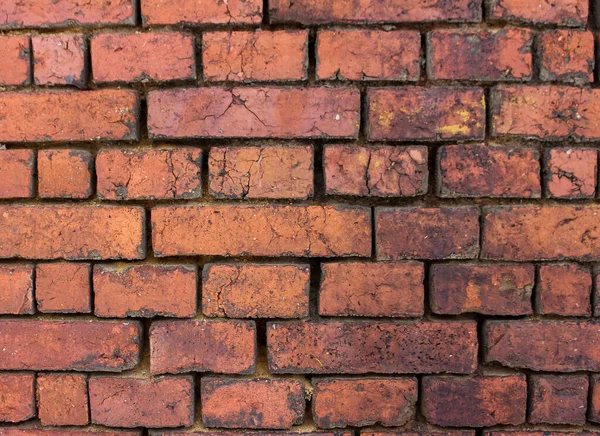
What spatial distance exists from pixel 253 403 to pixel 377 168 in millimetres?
619

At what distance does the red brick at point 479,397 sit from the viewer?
1040 mm

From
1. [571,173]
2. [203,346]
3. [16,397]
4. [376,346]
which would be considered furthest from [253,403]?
[571,173]

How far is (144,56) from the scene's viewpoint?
3.33ft

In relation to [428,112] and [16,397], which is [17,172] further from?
[428,112]

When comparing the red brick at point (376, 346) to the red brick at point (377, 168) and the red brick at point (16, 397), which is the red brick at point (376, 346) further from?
the red brick at point (16, 397)

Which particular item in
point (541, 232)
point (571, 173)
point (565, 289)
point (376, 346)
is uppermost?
point (571, 173)

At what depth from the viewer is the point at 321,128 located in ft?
3.31

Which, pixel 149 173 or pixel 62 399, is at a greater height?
pixel 149 173

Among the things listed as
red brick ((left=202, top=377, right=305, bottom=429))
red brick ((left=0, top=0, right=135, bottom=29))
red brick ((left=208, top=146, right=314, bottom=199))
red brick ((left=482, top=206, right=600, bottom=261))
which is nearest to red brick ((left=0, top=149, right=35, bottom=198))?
red brick ((left=0, top=0, right=135, bottom=29))

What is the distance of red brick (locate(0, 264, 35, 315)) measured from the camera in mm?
1049

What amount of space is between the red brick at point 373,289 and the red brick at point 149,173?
37 centimetres

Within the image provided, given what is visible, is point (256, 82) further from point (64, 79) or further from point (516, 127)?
point (516, 127)

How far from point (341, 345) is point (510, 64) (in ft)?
2.43

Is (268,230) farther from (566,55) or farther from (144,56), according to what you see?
(566,55)
